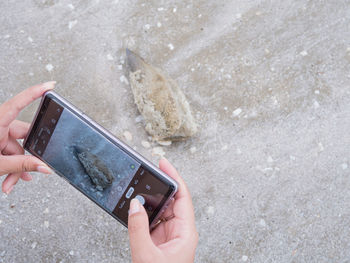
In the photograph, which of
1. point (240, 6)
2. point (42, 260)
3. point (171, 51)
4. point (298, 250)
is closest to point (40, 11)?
point (171, 51)

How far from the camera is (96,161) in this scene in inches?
62.1

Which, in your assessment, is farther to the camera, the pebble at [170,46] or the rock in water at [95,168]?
the pebble at [170,46]

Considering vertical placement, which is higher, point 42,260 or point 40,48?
point 40,48

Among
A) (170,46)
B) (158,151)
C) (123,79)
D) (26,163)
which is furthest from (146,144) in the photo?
(26,163)

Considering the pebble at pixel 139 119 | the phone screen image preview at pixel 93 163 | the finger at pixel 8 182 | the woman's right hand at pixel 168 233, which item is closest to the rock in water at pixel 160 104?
the pebble at pixel 139 119

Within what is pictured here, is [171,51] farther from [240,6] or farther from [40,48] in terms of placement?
[40,48]

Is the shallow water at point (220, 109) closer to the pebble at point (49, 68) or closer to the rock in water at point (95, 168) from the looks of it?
the pebble at point (49, 68)

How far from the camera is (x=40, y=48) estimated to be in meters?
2.21

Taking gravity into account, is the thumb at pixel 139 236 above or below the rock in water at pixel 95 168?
below

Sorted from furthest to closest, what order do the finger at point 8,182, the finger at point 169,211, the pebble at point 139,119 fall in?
the pebble at point 139,119 → the finger at point 8,182 → the finger at point 169,211

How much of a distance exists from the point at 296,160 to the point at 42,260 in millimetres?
1824

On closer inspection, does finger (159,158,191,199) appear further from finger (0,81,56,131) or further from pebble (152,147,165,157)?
finger (0,81,56,131)

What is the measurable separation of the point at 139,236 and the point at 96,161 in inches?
18.1

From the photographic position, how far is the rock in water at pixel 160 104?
2.05 metres
